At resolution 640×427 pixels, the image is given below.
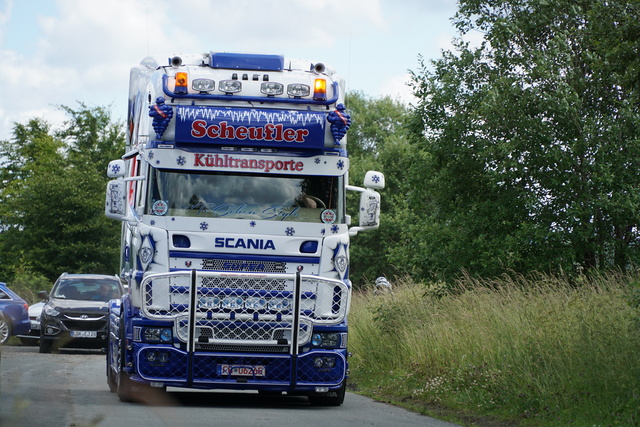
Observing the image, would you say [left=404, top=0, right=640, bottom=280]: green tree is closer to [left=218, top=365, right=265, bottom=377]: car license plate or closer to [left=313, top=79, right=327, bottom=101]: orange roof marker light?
[left=313, top=79, right=327, bottom=101]: orange roof marker light

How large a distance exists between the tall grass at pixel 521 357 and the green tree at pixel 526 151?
5938 mm

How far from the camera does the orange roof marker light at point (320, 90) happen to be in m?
11.9

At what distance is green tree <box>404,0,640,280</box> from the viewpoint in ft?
71.4

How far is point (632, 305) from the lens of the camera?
412 inches

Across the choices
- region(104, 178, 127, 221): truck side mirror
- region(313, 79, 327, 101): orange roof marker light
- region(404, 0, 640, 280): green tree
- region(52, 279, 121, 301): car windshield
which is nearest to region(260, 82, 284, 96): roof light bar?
region(313, 79, 327, 101): orange roof marker light

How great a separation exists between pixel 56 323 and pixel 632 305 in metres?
16.0

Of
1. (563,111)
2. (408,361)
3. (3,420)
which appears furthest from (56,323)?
(3,420)

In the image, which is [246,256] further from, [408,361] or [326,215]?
[408,361]

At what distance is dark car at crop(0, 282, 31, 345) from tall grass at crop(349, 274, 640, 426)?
10740mm

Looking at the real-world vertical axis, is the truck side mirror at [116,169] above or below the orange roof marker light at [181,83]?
below

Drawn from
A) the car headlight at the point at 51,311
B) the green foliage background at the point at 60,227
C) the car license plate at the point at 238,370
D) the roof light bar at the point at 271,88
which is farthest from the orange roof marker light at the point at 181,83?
the green foliage background at the point at 60,227

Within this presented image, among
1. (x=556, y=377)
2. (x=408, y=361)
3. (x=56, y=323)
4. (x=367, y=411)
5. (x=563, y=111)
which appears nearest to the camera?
(x=556, y=377)

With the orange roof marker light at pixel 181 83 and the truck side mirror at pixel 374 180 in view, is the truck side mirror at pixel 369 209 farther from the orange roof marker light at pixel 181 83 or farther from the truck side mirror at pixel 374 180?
the orange roof marker light at pixel 181 83

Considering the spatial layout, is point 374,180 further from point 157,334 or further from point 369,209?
point 157,334
